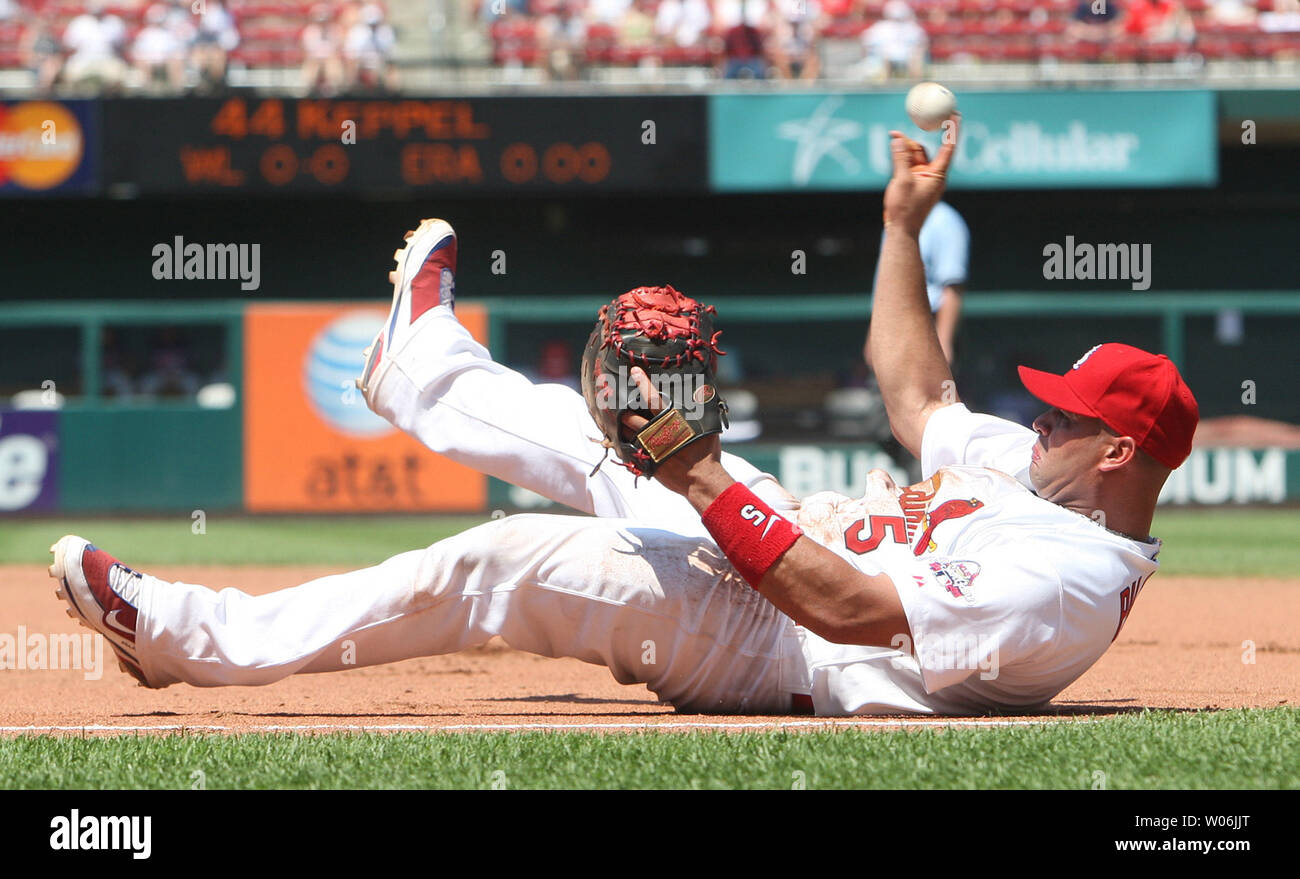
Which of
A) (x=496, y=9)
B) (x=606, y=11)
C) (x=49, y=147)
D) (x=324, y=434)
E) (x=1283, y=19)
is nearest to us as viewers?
(x=324, y=434)

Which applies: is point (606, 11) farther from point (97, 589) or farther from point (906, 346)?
point (97, 589)

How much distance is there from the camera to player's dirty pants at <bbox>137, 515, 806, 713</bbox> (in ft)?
10.4

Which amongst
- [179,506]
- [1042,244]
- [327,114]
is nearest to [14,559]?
[179,506]

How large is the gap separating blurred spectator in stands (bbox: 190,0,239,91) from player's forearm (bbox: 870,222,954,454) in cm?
1074

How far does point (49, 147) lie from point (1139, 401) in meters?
11.9

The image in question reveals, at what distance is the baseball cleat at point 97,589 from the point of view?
324cm

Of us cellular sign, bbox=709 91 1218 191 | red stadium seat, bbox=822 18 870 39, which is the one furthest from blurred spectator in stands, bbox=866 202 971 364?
red stadium seat, bbox=822 18 870 39

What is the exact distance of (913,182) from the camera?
354 centimetres

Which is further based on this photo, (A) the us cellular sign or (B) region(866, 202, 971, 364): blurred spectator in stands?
(A) the us cellular sign

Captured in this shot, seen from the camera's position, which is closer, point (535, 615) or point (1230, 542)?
point (535, 615)

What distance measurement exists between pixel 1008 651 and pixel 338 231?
42.5 ft

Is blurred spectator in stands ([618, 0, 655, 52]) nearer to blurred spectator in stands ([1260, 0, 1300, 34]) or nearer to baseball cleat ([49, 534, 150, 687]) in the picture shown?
blurred spectator in stands ([1260, 0, 1300, 34])

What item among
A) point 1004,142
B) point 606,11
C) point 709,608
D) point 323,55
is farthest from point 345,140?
point 709,608

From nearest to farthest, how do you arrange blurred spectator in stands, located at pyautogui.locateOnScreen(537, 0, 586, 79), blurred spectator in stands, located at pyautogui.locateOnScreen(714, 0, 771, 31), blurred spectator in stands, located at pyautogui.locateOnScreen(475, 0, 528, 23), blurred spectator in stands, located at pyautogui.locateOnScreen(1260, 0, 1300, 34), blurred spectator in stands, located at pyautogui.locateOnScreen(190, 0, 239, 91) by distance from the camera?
blurred spectator in stands, located at pyautogui.locateOnScreen(190, 0, 239, 91), blurred spectator in stands, located at pyautogui.locateOnScreen(537, 0, 586, 79), blurred spectator in stands, located at pyautogui.locateOnScreen(1260, 0, 1300, 34), blurred spectator in stands, located at pyautogui.locateOnScreen(714, 0, 771, 31), blurred spectator in stands, located at pyautogui.locateOnScreen(475, 0, 528, 23)
